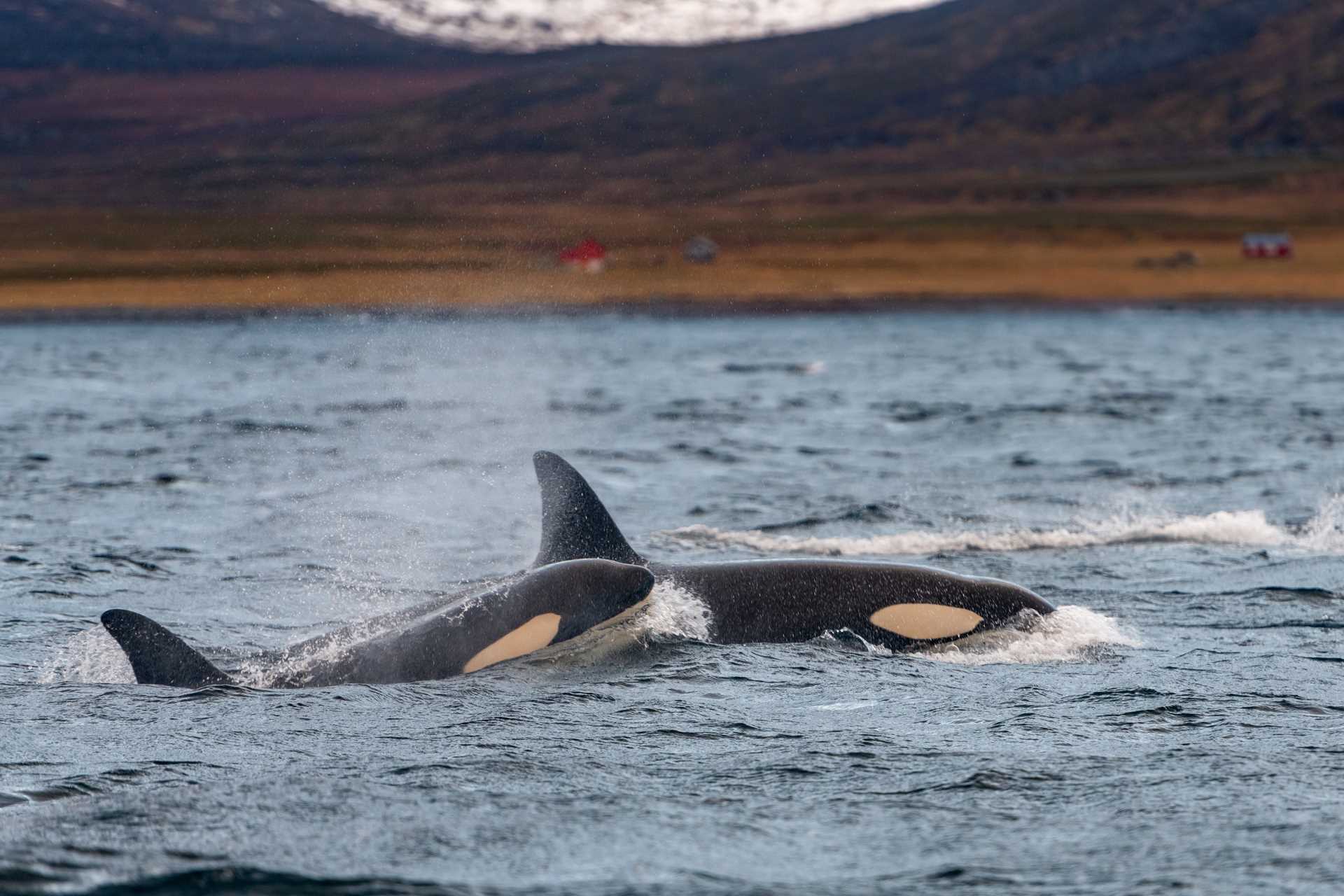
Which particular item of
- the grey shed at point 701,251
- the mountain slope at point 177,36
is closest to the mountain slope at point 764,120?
the mountain slope at point 177,36

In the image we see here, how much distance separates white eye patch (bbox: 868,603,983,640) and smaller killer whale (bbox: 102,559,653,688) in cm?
167

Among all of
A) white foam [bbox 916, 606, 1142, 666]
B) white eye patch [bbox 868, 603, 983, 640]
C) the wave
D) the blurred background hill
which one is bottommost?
the wave

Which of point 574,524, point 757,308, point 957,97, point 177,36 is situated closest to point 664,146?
point 957,97

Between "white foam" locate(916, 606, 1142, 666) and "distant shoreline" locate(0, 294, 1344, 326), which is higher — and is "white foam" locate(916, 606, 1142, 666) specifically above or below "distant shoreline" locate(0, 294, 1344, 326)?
below

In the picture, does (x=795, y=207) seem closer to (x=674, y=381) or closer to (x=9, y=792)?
(x=674, y=381)

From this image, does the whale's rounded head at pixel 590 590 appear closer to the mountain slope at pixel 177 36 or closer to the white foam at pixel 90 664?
the white foam at pixel 90 664

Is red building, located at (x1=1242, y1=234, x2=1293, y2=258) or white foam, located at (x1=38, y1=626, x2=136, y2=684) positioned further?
red building, located at (x1=1242, y1=234, x2=1293, y2=258)

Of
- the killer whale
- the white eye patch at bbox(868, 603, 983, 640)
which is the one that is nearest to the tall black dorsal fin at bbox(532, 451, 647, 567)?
the killer whale

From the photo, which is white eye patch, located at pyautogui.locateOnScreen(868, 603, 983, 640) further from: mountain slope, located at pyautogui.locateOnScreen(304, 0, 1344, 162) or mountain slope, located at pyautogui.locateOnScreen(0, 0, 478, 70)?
mountain slope, located at pyautogui.locateOnScreen(0, 0, 478, 70)

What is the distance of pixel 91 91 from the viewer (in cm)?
16125

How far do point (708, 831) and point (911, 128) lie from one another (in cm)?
16865

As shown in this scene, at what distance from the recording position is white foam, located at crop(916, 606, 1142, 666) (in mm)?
10938

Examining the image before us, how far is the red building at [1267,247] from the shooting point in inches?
3841

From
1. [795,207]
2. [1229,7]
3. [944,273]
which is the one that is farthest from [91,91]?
[1229,7]
